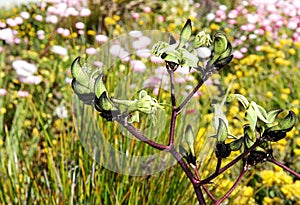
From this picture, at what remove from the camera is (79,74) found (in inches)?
23.0

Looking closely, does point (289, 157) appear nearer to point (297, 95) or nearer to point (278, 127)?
point (297, 95)

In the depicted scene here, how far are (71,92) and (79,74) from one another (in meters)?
1.56

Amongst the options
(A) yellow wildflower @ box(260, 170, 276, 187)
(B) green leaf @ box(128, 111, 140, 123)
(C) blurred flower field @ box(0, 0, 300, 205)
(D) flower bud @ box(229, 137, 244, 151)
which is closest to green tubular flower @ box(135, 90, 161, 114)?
(B) green leaf @ box(128, 111, 140, 123)

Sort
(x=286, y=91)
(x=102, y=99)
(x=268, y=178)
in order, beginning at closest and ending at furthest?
(x=102, y=99)
(x=268, y=178)
(x=286, y=91)

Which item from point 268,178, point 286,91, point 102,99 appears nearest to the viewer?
point 102,99

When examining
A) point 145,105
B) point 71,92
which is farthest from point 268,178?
point 145,105

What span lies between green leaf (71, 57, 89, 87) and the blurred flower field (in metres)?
0.42

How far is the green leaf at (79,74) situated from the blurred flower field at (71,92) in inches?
16.5

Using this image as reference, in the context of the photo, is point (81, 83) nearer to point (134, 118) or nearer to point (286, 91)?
point (134, 118)

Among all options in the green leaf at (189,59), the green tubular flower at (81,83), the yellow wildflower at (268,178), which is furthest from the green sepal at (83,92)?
the yellow wildflower at (268,178)

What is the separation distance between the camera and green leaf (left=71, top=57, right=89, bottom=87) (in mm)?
582

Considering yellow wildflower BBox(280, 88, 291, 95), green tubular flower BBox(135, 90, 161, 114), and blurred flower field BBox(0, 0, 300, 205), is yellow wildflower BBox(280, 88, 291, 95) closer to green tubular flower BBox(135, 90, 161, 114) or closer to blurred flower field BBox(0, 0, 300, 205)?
blurred flower field BBox(0, 0, 300, 205)

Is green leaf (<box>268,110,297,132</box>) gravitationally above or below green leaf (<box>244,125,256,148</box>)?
above

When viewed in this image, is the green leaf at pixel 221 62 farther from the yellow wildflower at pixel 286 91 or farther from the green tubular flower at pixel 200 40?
the yellow wildflower at pixel 286 91
